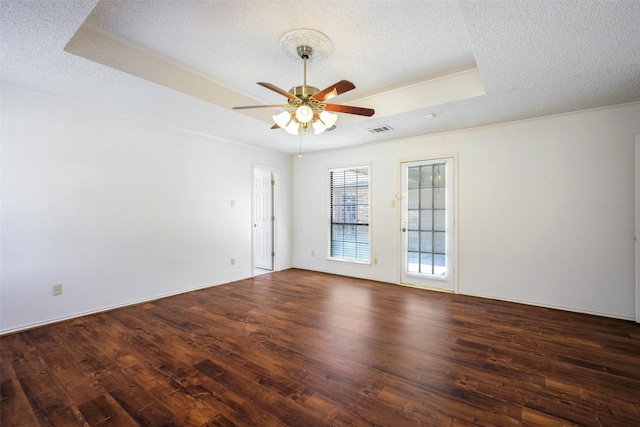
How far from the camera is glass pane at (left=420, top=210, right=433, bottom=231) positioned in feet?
15.3

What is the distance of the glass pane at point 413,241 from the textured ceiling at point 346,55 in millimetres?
1891

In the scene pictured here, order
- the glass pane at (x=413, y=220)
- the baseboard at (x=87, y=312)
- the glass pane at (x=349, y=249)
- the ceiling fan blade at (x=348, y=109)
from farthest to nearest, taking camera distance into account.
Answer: the glass pane at (x=349, y=249), the glass pane at (x=413, y=220), the baseboard at (x=87, y=312), the ceiling fan blade at (x=348, y=109)

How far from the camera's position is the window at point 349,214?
5398 millimetres

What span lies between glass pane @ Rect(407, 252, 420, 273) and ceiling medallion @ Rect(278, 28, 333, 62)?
3.40 m

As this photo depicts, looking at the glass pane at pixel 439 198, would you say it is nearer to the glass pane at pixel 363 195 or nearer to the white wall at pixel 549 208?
the white wall at pixel 549 208

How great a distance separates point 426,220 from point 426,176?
72 centimetres

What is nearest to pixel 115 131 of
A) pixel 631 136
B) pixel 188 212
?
pixel 188 212

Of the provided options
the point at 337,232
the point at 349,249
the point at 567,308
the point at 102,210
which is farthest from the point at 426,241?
the point at 102,210

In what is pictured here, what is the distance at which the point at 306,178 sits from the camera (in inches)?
241

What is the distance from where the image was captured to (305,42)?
2.50 metres

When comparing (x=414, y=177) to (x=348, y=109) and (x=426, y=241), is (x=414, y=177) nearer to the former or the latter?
(x=426, y=241)

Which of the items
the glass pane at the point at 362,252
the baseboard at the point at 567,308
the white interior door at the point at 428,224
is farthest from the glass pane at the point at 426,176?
the baseboard at the point at 567,308

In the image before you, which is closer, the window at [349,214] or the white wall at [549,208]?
the white wall at [549,208]

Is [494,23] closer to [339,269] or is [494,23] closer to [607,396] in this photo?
[607,396]
